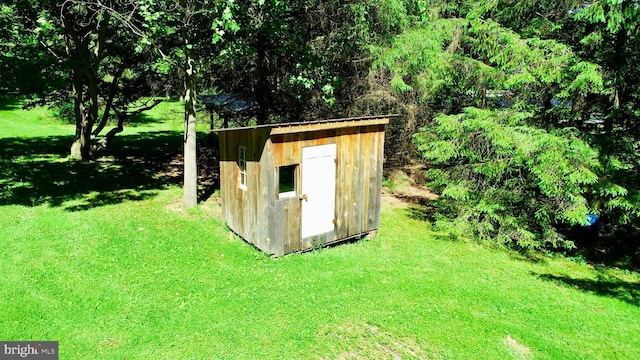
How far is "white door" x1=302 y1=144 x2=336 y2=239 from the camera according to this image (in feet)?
28.3

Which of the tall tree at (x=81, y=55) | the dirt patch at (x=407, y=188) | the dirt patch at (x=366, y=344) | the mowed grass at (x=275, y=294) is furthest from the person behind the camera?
the dirt patch at (x=407, y=188)

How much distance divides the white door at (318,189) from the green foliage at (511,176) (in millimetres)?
3078

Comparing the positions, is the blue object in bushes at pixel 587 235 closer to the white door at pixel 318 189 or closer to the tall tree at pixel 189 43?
the white door at pixel 318 189

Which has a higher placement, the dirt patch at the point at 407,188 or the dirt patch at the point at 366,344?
the dirt patch at the point at 407,188

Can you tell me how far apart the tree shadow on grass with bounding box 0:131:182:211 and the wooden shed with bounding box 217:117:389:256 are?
4.19 meters

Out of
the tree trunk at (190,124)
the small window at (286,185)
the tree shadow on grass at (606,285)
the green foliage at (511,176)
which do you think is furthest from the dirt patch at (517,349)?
the tree trunk at (190,124)

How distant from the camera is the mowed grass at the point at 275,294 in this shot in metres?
5.99

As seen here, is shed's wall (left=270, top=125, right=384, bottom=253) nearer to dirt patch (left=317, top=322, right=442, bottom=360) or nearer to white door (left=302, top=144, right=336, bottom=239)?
white door (left=302, top=144, right=336, bottom=239)

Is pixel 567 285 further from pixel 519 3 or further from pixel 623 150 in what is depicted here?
pixel 519 3

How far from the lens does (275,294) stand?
714 cm

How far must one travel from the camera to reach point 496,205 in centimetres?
1016

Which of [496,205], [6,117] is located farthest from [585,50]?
[6,117]

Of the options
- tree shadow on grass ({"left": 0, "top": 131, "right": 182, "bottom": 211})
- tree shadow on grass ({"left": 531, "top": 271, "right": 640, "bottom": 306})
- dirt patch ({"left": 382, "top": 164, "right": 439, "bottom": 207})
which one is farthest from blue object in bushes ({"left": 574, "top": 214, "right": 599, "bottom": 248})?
tree shadow on grass ({"left": 0, "top": 131, "right": 182, "bottom": 211})

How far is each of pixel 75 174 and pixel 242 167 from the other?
7.53m
